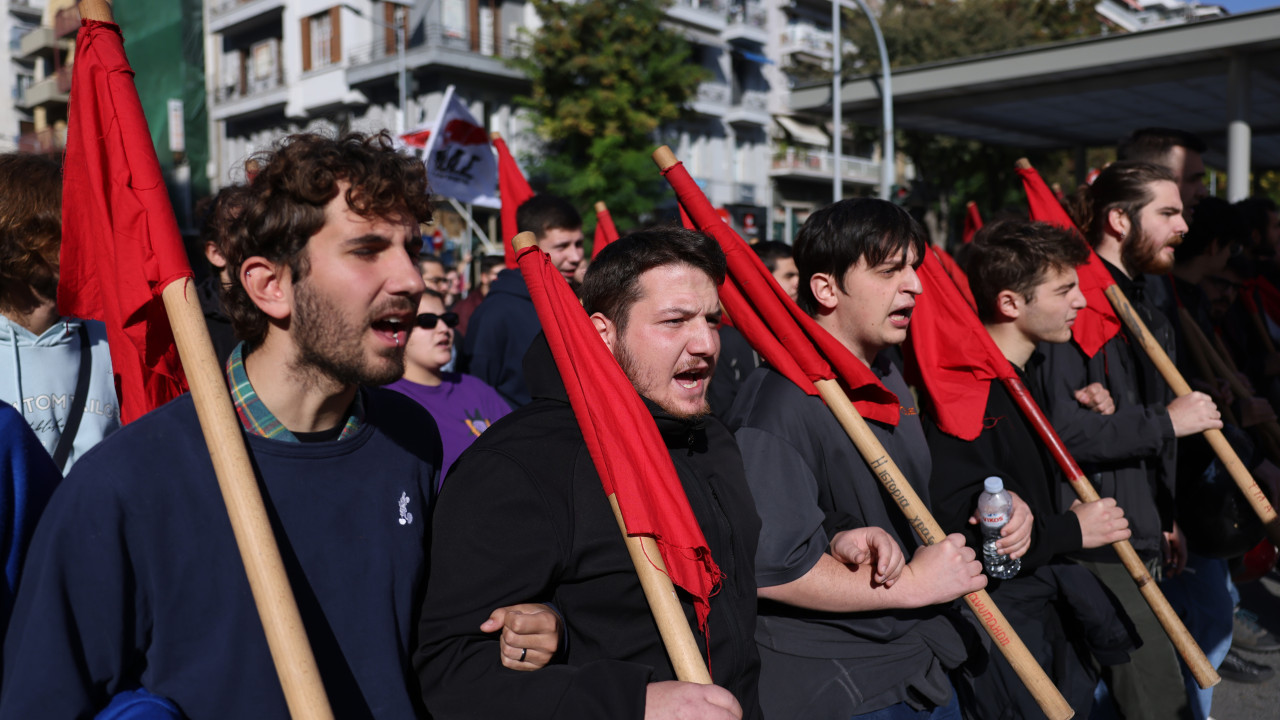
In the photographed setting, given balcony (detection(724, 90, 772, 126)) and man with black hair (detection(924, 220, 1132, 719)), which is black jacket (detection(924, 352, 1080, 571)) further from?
balcony (detection(724, 90, 772, 126))

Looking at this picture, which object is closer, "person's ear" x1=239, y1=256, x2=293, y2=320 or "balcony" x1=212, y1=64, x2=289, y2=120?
"person's ear" x1=239, y1=256, x2=293, y2=320

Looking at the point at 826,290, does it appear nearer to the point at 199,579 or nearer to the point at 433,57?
the point at 199,579

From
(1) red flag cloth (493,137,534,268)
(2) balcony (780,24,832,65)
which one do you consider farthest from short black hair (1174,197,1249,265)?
(2) balcony (780,24,832,65)

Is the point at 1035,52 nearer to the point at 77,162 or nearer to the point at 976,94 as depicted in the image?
the point at 976,94

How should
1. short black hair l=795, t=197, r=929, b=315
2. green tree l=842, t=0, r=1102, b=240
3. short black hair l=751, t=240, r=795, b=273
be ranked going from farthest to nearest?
green tree l=842, t=0, r=1102, b=240 < short black hair l=751, t=240, r=795, b=273 < short black hair l=795, t=197, r=929, b=315

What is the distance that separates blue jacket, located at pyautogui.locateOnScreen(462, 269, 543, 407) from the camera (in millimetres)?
5266

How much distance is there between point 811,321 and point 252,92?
3885cm

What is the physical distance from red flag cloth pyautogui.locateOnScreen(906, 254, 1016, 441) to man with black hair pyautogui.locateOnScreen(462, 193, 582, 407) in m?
2.32

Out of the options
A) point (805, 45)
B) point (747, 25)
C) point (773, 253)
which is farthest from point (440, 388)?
point (805, 45)

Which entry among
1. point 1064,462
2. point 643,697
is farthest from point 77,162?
point 1064,462

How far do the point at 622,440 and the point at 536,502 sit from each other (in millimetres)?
218

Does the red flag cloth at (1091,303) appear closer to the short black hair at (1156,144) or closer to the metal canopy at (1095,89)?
the short black hair at (1156,144)

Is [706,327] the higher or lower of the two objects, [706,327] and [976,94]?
the lower

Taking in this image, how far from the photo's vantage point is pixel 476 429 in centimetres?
422
